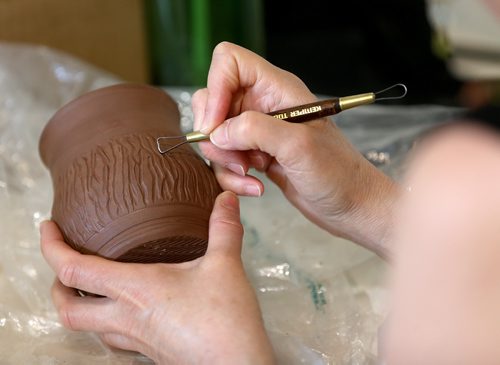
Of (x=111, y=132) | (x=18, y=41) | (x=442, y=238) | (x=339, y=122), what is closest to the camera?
(x=442, y=238)

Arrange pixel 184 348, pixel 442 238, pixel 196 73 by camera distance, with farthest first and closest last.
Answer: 1. pixel 196 73
2. pixel 184 348
3. pixel 442 238

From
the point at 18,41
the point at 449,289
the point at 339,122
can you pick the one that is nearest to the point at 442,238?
the point at 449,289

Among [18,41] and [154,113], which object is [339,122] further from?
[18,41]

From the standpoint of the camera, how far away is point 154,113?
918 mm

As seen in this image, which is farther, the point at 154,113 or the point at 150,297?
the point at 154,113

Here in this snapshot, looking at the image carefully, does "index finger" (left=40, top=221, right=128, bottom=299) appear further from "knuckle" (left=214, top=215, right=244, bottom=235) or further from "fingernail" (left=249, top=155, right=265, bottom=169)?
"fingernail" (left=249, top=155, right=265, bottom=169)

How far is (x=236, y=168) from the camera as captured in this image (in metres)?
0.90

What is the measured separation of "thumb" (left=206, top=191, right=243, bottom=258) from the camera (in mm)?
791

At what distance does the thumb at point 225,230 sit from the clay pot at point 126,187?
2 cm

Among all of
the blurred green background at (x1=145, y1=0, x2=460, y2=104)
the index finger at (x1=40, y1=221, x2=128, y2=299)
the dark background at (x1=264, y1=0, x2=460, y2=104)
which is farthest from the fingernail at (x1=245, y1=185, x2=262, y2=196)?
the dark background at (x1=264, y1=0, x2=460, y2=104)

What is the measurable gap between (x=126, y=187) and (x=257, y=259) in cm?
31

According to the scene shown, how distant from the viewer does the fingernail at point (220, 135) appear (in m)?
0.85

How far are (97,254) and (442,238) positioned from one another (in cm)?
44

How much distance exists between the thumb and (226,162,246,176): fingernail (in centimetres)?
7
